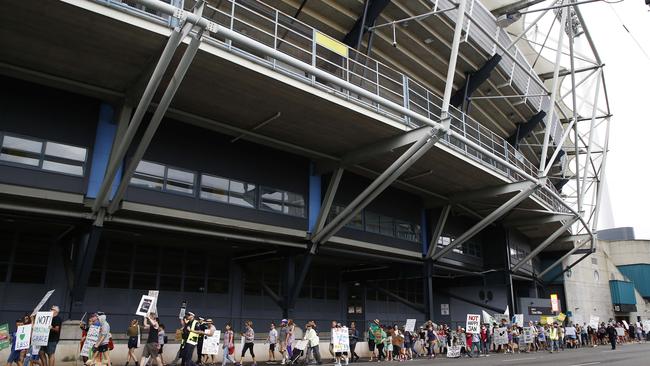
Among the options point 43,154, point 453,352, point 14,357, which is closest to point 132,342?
point 14,357

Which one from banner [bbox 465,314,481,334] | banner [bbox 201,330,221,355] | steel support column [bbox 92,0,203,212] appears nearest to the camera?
steel support column [bbox 92,0,203,212]

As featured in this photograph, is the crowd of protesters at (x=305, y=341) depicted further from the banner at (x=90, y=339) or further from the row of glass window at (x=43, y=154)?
the row of glass window at (x=43, y=154)

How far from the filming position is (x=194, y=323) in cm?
1481

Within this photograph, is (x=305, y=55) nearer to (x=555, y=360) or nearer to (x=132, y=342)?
(x=132, y=342)

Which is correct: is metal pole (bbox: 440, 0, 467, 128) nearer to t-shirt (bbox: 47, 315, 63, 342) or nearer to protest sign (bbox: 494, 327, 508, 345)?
t-shirt (bbox: 47, 315, 63, 342)

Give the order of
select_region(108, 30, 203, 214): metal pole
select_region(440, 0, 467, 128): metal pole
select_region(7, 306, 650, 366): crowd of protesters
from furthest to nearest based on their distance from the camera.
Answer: select_region(440, 0, 467, 128): metal pole < select_region(7, 306, 650, 366): crowd of protesters < select_region(108, 30, 203, 214): metal pole

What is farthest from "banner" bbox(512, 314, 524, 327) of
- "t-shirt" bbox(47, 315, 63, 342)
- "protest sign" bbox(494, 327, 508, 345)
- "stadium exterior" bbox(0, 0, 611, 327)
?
"t-shirt" bbox(47, 315, 63, 342)

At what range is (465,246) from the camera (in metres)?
34.2

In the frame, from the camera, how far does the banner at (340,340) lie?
59.3ft

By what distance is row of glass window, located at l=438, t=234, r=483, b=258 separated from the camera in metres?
31.0

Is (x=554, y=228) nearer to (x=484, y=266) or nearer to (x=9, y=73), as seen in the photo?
(x=484, y=266)

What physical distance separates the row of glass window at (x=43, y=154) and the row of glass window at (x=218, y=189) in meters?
1.86

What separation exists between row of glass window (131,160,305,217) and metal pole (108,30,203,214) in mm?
1493

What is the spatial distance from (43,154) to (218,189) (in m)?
6.14
